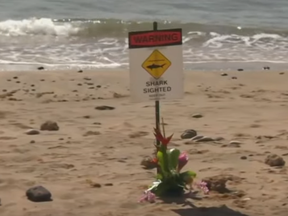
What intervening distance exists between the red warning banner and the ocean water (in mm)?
6427

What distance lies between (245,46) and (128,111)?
6.80 m

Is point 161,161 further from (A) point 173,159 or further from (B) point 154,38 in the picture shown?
(B) point 154,38

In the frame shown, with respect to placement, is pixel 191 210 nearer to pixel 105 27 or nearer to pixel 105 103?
pixel 105 103

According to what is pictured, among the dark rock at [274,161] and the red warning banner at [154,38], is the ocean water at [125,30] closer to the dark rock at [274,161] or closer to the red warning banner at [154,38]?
the dark rock at [274,161]

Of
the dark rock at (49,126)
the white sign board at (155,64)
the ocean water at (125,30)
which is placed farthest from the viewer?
the ocean water at (125,30)

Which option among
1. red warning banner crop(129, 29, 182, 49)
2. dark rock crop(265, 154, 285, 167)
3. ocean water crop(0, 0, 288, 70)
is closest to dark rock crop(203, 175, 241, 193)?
dark rock crop(265, 154, 285, 167)

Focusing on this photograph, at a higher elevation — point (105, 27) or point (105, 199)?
point (105, 27)

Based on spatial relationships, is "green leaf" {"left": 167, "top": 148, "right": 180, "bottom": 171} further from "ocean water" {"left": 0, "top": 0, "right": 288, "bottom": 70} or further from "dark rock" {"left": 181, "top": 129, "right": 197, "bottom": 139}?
"ocean water" {"left": 0, "top": 0, "right": 288, "bottom": 70}

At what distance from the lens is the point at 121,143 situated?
6773 millimetres

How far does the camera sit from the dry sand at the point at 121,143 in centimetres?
520

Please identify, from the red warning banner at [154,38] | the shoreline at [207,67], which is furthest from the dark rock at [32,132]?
the shoreline at [207,67]

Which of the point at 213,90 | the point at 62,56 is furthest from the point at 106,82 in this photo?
the point at 62,56

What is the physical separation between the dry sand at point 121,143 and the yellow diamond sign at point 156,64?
0.73 m

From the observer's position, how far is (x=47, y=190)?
17.5ft
